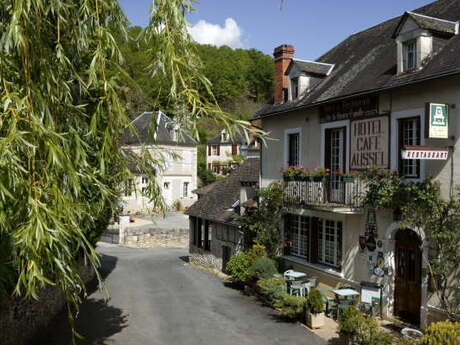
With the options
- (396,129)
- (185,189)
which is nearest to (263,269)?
(396,129)

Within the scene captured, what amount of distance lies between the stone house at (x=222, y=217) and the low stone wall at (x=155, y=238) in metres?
7.28

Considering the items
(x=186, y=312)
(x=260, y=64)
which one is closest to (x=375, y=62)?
(x=186, y=312)

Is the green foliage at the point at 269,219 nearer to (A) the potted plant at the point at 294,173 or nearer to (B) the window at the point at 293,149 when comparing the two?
(A) the potted plant at the point at 294,173

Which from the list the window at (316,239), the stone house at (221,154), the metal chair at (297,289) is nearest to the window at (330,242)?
the window at (316,239)

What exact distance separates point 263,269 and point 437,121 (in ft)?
25.1

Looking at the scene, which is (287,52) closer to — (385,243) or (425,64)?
(425,64)

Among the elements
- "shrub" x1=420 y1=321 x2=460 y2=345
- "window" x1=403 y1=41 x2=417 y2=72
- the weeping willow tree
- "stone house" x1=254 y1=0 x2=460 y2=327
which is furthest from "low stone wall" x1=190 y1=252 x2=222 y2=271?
the weeping willow tree

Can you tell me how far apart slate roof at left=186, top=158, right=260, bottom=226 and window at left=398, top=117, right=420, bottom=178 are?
8638 mm

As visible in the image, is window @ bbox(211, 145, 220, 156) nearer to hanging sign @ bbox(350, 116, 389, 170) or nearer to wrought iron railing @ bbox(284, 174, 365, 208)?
wrought iron railing @ bbox(284, 174, 365, 208)

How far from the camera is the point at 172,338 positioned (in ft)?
38.0

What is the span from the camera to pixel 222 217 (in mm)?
21062

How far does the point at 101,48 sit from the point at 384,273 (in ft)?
31.6

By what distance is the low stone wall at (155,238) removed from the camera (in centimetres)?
3091

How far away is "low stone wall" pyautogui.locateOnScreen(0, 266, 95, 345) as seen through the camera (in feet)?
A: 32.5
